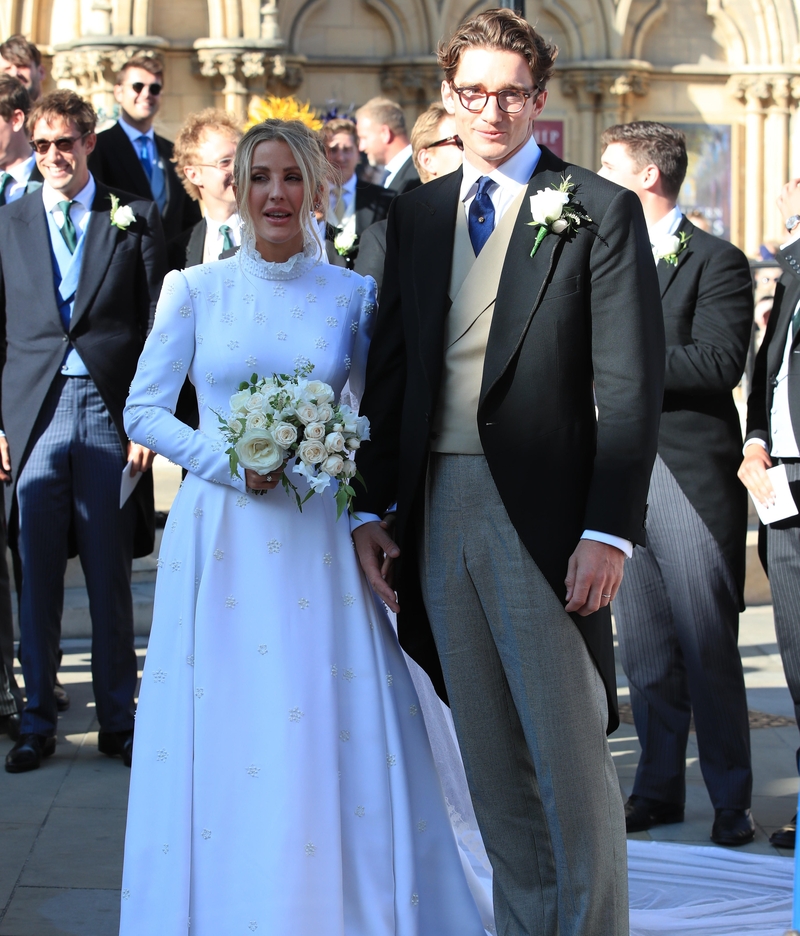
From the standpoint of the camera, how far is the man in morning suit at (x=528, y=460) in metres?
2.79

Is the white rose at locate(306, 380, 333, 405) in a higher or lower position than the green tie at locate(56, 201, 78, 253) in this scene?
lower

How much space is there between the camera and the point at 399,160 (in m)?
7.93

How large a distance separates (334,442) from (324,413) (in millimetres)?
94

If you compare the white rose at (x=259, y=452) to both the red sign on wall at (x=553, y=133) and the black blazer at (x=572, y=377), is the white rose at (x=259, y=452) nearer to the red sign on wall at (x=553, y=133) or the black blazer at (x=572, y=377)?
the black blazer at (x=572, y=377)

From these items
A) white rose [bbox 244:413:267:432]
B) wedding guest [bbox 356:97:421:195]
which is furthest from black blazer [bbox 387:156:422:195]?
white rose [bbox 244:413:267:432]

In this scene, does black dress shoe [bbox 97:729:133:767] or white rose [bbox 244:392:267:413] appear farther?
black dress shoe [bbox 97:729:133:767]

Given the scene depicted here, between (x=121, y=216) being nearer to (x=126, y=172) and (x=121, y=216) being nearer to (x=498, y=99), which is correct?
(x=126, y=172)

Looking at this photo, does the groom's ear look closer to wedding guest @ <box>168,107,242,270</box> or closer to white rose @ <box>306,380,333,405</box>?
white rose @ <box>306,380,333,405</box>

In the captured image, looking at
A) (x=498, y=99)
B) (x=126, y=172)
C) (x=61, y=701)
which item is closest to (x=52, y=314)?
(x=61, y=701)

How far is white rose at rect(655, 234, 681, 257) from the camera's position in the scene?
425 centimetres

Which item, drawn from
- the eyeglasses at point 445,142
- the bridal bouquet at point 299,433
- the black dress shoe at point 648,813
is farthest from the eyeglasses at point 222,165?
the black dress shoe at point 648,813

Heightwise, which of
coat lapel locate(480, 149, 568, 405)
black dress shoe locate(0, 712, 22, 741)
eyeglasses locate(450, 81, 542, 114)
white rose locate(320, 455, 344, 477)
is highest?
eyeglasses locate(450, 81, 542, 114)

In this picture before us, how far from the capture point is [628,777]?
195 inches

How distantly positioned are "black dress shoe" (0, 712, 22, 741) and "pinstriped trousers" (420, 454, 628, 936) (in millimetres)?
2859
